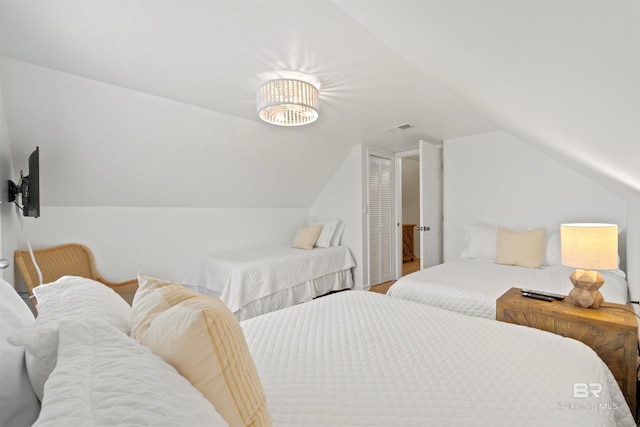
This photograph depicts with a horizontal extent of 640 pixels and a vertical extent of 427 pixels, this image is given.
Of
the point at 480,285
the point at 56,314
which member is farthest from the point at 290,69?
the point at 480,285

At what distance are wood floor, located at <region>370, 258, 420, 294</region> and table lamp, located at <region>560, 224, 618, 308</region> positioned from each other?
2657 mm

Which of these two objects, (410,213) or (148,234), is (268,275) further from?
(410,213)

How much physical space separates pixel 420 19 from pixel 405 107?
1.89 metres

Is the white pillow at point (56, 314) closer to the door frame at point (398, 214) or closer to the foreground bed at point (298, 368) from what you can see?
the foreground bed at point (298, 368)

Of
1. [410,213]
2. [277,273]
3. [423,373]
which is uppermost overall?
[410,213]

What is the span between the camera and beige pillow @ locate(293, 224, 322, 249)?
159 inches

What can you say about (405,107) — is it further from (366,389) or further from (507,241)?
(366,389)

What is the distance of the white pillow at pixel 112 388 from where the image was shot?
1.23ft

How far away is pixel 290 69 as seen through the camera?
1887 millimetres

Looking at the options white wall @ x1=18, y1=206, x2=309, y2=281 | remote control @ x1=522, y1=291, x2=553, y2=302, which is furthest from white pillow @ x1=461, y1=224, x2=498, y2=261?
white wall @ x1=18, y1=206, x2=309, y2=281

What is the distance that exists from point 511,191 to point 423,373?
315 centimetres

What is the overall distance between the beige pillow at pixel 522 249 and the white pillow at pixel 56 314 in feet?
10.1

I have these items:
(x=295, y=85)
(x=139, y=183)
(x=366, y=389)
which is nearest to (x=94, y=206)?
(x=139, y=183)

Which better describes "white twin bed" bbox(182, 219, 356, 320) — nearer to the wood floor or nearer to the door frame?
the wood floor
